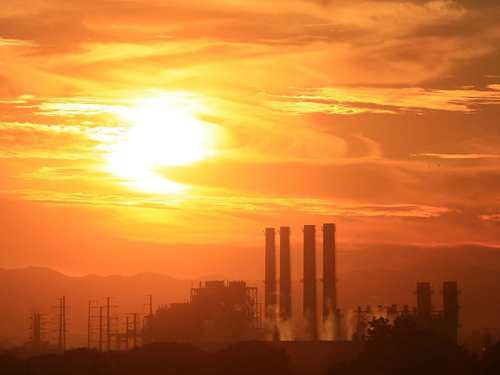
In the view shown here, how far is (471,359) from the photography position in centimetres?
6050

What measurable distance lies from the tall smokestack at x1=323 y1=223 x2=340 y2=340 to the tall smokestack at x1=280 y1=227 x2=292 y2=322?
481 cm

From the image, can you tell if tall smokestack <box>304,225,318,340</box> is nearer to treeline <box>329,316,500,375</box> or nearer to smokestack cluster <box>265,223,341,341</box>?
smokestack cluster <box>265,223,341,341</box>

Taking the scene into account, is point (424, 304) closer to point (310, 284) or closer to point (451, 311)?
point (451, 311)

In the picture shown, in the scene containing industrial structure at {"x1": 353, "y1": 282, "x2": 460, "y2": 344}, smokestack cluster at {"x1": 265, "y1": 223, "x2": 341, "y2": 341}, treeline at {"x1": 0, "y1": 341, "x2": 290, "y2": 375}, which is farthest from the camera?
smokestack cluster at {"x1": 265, "y1": 223, "x2": 341, "y2": 341}

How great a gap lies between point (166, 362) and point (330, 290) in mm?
27275

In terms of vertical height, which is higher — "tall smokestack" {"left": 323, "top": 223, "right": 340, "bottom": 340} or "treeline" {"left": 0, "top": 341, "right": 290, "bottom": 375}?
"tall smokestack" {"left": 323, "top": 223, "right": 340, "bottom": 340}

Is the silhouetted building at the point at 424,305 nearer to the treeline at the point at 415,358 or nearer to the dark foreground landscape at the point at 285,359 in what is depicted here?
the dark foreground landscape at the point at 285,359

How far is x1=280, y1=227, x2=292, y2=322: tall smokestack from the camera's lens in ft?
311

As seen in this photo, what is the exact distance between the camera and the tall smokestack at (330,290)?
299 feet

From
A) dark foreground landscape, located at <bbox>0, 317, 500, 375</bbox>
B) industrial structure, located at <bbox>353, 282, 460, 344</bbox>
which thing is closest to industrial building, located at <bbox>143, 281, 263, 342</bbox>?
dark foreground landscape, located at <bbox>0, 317, 500, 375</bbox>

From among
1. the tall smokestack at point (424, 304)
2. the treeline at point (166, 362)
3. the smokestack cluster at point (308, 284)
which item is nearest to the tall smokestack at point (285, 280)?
the smokestack cluster at point (308, 284)

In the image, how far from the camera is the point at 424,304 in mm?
87875

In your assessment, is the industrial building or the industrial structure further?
the industrial building

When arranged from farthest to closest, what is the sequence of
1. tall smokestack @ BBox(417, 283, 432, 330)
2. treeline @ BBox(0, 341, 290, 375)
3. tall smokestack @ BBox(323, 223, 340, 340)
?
tall smokestack @ BBox(323, 223, 340, 340)
tall smokestack @ BBox(417, 283, 432, 330)
treeline @ BBox(0, 341, 290, 375)
